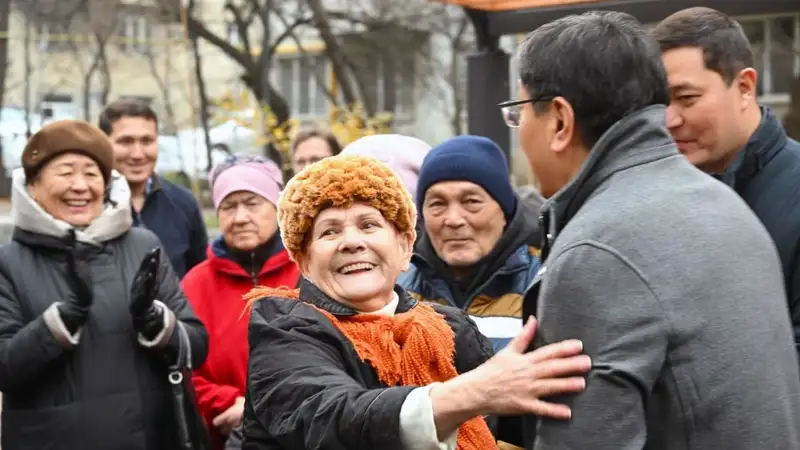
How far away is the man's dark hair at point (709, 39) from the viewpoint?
2.91 meters

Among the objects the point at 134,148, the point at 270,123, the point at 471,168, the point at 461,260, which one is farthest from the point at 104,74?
the point at 461,260

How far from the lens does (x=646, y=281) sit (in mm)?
1878

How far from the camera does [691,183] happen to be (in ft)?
6.60

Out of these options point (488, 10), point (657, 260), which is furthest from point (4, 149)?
point (657, 260)

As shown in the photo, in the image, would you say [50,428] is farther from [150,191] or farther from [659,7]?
[659,7]

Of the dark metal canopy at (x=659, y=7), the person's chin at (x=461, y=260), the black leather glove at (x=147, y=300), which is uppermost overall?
the dark metal canopy at (x=659, y=7)

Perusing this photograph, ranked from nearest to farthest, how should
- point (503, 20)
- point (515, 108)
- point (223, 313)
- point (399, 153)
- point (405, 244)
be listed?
1. point (515, 108)
2. point (405, 244)
3. point (399, 153)
4. point (223, 313)
5. point (503, 20)

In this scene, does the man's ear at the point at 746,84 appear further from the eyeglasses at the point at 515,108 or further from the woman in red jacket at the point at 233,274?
the woman in red jacket at the point at 233,274

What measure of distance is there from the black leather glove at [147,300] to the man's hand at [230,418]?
0.49 metres

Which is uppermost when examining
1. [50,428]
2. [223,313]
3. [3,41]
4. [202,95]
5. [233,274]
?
[3,41]

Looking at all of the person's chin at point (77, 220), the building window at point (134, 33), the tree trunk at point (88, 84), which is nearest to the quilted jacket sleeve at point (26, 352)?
the person's chin at point (77, 220)

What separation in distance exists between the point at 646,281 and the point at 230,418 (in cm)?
266

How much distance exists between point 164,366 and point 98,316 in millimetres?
307

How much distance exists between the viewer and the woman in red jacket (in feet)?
14.3
